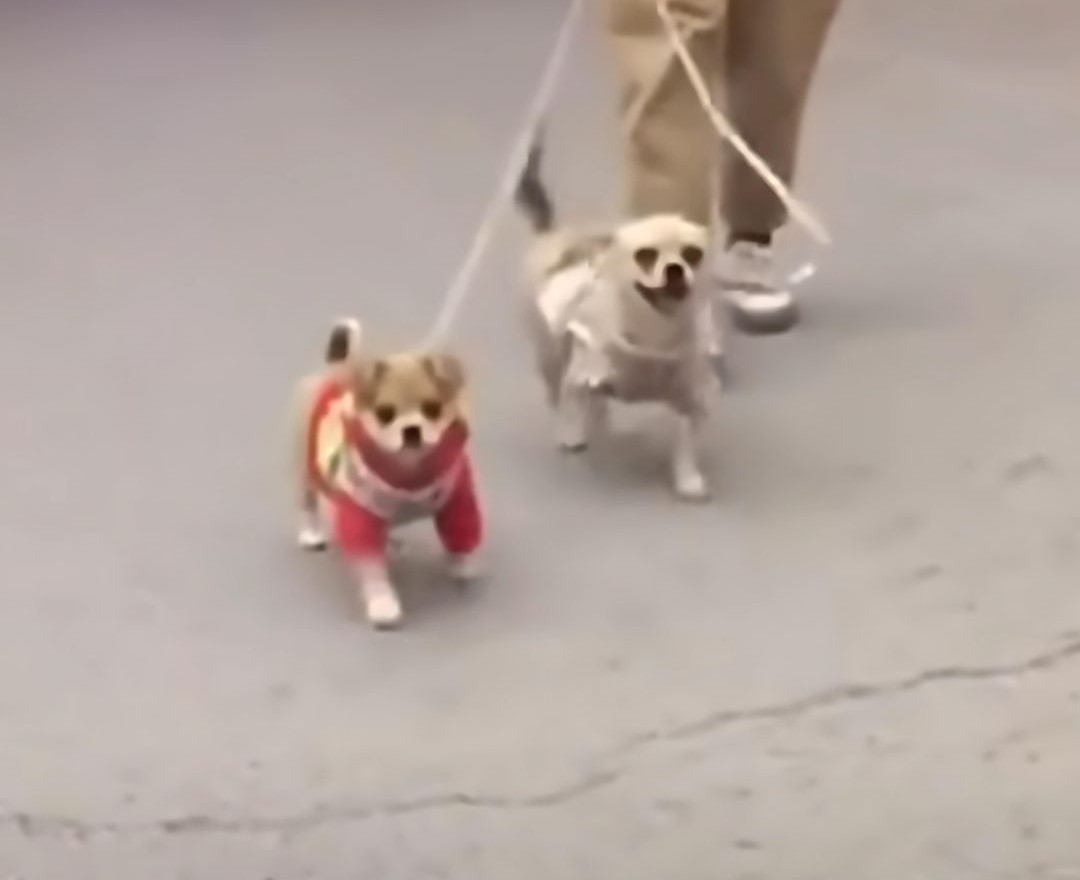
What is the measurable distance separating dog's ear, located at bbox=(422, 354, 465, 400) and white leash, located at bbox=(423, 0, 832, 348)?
38 centimetres

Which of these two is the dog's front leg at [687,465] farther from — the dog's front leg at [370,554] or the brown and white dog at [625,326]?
the dog's front leg at [370,554]

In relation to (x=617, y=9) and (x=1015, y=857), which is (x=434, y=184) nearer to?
(x=617, y=9)

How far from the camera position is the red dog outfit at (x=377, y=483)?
1550mm

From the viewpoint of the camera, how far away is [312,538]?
1.70m

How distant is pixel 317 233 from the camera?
2398 millimetres

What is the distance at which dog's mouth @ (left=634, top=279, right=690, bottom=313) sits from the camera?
168cm

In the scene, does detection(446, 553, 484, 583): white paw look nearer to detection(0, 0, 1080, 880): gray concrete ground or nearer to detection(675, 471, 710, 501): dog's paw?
detection(0, 0, 1080, 880): gray concrete ground

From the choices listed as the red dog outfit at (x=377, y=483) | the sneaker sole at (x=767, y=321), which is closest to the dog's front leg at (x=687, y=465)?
the red dog outfit at (x=377, y=483)

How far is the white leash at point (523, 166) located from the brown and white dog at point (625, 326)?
4.7 inches

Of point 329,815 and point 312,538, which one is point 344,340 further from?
point 329,815

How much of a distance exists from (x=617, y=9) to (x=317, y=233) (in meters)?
0.63

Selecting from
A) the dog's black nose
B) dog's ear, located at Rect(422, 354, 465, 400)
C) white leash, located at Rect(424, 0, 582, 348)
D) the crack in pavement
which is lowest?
white leash, located at Rect(424, 0, 582, 348)

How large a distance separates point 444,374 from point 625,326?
0.78ft

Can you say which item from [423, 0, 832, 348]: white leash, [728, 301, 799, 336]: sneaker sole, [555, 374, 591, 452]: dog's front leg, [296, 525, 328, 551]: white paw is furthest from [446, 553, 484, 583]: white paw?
[728, 301, 799, 336]: sneaker sole
